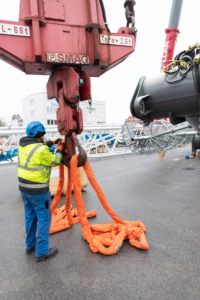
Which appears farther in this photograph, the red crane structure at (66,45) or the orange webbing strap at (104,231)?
the orange webbing strap at (104,231)

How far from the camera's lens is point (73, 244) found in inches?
118

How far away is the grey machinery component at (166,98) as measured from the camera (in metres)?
4.02

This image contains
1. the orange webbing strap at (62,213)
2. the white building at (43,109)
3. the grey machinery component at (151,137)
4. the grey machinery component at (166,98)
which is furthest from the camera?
the white building at (43,109)

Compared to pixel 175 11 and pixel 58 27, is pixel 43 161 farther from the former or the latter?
pixel 175 11

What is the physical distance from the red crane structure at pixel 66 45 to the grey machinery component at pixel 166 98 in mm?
1570

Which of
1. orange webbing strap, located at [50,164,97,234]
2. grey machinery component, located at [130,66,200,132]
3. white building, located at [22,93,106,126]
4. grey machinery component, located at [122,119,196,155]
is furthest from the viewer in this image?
white building, located at [22,93,106,126]

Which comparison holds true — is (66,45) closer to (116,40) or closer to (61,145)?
(116,40)

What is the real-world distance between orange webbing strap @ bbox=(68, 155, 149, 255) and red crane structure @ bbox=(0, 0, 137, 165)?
481 millimetres

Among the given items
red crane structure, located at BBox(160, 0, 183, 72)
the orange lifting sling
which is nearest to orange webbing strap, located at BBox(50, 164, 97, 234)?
the orange lifting sling

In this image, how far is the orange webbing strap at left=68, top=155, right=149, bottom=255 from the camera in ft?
9.05

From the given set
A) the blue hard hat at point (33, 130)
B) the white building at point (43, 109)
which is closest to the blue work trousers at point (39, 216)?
the blue hard hat at point (33, 130)

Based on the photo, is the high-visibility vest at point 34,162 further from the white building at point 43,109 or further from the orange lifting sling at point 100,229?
the white building at point 43,109

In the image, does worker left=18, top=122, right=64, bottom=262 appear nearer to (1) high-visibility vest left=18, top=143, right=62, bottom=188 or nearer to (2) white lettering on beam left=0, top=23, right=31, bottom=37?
(1) high-visibility vest left=18, top=143, right=62, bottom=188

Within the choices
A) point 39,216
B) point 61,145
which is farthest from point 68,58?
point 39,216
